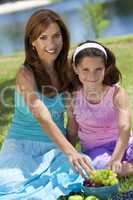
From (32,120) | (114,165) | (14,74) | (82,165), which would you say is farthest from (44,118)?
(14,74)

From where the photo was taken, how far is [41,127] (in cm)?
406

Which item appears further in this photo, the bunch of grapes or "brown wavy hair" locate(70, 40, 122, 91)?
"brown wavy hair" locate(70, 40, 122, 91)

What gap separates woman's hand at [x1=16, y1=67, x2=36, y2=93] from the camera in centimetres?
398

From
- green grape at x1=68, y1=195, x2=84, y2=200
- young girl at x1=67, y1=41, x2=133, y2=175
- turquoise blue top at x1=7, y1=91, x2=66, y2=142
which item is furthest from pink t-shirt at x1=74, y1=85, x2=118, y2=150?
A: green grape at x1=68, y1=195, x2=84, y2=200

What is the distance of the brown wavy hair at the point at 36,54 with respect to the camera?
13.0 ft

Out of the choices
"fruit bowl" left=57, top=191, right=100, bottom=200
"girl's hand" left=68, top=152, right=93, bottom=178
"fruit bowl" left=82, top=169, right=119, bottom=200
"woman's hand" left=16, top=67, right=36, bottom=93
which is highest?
"woman's hand" left=16, top=67, right=36, bottom=93

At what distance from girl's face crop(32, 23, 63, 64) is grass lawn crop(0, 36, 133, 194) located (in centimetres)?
107

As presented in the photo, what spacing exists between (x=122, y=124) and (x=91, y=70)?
45 centimetres

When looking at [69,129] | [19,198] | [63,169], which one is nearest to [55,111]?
[69,129]

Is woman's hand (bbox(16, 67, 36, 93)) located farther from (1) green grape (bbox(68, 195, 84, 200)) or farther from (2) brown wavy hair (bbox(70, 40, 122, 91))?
(1) green grape (bbox(68, 195, 84, 200))

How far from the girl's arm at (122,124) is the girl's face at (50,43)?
0.56m

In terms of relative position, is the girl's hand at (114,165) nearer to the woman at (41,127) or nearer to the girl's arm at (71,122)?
the woman at (41,127)

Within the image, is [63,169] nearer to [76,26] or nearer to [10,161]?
[10,161]

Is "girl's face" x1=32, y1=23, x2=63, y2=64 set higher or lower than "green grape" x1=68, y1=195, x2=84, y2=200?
higher
